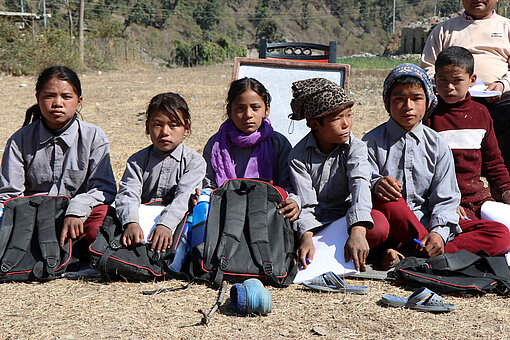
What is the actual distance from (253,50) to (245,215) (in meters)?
51.6

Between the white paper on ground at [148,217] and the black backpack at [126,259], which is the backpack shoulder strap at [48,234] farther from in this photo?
the white paper on ground at [148,217]

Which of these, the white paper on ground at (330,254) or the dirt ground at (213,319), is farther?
the white paper on ground at (330,254)

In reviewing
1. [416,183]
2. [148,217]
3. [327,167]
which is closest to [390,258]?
[416,183]

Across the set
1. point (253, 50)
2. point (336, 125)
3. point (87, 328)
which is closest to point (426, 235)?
point (336, 125)

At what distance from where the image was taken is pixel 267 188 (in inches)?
135

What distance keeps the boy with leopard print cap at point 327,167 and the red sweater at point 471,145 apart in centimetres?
80

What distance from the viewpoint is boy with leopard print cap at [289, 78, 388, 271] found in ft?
11.0

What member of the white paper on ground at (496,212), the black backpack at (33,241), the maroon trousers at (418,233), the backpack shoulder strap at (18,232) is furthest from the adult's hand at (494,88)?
the backpack shoulder strap at (18,232)

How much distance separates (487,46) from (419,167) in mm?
1794

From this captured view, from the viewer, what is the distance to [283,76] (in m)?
5.20

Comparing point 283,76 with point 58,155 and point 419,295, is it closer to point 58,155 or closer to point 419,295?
point 58,155

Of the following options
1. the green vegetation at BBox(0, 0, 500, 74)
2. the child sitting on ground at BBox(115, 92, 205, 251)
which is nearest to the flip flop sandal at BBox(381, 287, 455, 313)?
the child sitting on ground at BBox(115, 92, 205, 251)

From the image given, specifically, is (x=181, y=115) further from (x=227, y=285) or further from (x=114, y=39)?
(x=114, y=39)

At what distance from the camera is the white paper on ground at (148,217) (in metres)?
3.32
